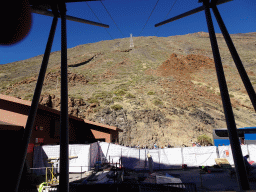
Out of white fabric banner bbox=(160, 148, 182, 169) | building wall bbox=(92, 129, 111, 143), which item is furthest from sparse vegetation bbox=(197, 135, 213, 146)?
building wall bbox=(92, 129, 111, 143)

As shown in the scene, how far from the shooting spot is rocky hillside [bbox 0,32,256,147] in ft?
102

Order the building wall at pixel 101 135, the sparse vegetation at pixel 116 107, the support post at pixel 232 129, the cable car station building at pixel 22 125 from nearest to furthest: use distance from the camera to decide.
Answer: the support post at pixel 232 129 < the cable car station building at pixel 22 125 < the building wall at pixel 101 135 < the sparse vegetation at pixel 116 107

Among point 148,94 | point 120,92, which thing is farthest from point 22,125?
point 148,94

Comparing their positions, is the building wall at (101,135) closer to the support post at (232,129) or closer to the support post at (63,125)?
the support post at (63,125)

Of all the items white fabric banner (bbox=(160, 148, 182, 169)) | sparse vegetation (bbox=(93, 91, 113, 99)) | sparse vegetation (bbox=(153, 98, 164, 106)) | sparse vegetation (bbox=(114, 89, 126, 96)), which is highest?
sparse vegetation (bbox=(114, 89, 126, 96))

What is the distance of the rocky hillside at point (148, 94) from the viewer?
31.1m

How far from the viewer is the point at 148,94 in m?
43.5

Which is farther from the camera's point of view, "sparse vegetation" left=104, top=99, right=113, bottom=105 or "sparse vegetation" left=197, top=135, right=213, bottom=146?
"sparse vegetation" left=104, top=99, right=113, bottom=105

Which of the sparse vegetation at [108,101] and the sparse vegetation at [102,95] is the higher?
the sparse vegetation at [102,95]

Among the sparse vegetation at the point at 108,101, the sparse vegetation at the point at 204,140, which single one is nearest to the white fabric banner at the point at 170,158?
the sparse vegetation at the point at 204,140

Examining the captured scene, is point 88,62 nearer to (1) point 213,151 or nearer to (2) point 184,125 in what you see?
(2) point 184,125

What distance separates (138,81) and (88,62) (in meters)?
36.5

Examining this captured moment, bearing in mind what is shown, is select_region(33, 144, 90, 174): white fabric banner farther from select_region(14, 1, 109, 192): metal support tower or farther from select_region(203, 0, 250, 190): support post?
select_region(203, 0, 250, 190): support post

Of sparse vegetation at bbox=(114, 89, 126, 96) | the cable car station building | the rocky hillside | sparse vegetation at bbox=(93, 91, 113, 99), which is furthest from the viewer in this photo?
sparse vegetation at bbox=(114, 89, 126, 96)
